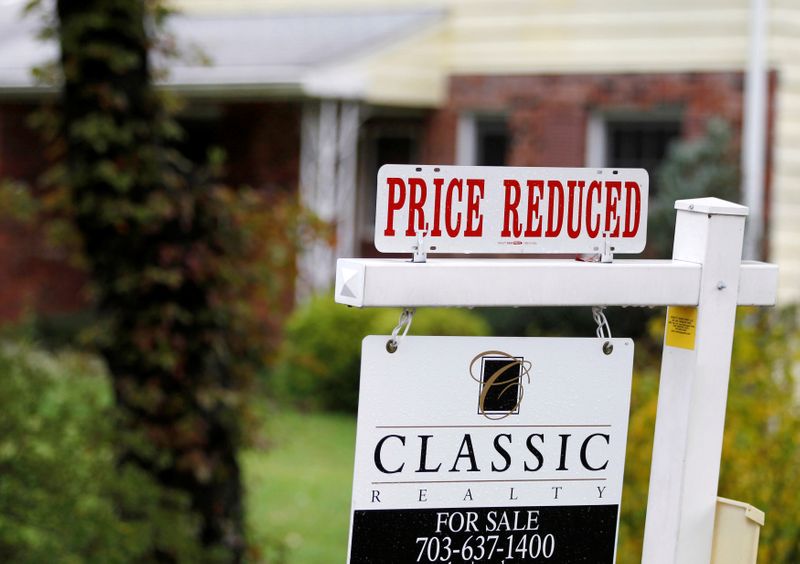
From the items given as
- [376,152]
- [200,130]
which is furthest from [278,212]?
[200,130]

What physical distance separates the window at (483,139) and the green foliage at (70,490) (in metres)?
9.21

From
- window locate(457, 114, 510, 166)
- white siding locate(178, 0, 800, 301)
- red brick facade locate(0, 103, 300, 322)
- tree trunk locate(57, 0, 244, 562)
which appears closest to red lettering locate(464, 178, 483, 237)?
→ tree trunk locate(57, 0, 244, 562)

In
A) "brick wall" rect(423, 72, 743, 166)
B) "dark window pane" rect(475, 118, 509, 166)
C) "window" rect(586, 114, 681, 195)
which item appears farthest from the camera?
"dark window pane" rect(475, 118, 509, 166)

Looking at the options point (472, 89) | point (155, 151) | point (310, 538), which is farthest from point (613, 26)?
point (155, 151)

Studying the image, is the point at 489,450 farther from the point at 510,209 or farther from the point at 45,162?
the point at 45,162

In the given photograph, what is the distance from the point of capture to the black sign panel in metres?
2.41

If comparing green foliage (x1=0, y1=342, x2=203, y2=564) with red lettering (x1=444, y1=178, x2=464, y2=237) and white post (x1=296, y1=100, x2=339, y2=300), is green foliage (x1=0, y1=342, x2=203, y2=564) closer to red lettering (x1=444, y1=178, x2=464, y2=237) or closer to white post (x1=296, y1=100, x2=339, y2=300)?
red lettering (x1=444, y1=178, x2=464, y2=237)

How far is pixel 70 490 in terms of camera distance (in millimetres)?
4992

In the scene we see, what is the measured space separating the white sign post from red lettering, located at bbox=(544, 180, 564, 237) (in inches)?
2.5

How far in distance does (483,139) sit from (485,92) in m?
0.70

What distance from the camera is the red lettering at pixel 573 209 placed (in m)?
2.52

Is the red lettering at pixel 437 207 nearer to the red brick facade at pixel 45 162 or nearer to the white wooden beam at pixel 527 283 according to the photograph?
the white wooden beam at pixel 527 283

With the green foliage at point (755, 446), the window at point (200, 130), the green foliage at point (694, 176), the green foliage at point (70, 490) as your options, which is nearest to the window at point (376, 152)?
the window at point (200, 130)

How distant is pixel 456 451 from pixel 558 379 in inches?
9.7
